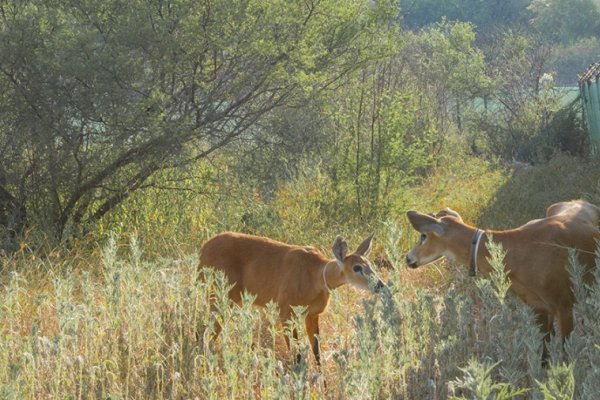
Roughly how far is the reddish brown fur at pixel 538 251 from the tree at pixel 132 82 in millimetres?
4615

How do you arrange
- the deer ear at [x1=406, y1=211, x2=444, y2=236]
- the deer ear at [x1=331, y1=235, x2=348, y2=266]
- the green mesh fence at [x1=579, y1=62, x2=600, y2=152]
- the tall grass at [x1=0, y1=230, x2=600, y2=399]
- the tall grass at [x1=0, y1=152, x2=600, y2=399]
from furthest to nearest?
the green mesh fence at [x1=579, y1=62, x2=600, y2=152], the deer ear at [x1=331, y1=235, x2=348, y2=266], the deer ear at [x1=406, y1=211, x2=444, y2=236], the tall grass at [x1=0, y1=230, x2=600, y2=399], the tall grass at [x1=0, y1=152, x2=600, y2=399]

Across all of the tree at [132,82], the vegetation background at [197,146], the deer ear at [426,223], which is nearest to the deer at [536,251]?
the deer ear at [426,223]

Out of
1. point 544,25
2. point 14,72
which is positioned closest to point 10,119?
point 14,72

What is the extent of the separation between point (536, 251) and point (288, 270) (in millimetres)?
1851

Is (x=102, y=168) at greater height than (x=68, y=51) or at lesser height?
lesser

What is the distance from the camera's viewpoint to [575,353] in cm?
420

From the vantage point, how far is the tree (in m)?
10.1

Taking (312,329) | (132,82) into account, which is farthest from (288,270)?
(132,82)

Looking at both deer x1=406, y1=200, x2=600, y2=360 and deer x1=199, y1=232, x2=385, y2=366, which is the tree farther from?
deer x1=406, y1=200, x2=600, y2=360

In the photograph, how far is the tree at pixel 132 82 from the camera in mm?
10109

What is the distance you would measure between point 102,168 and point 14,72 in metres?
1.51

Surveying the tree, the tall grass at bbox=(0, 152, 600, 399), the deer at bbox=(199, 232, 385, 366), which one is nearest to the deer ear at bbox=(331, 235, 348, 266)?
the deer at bbox=(199, 232, 385, 366)

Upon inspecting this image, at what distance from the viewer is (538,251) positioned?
5.67 m

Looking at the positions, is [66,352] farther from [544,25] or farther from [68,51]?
[544,25]
